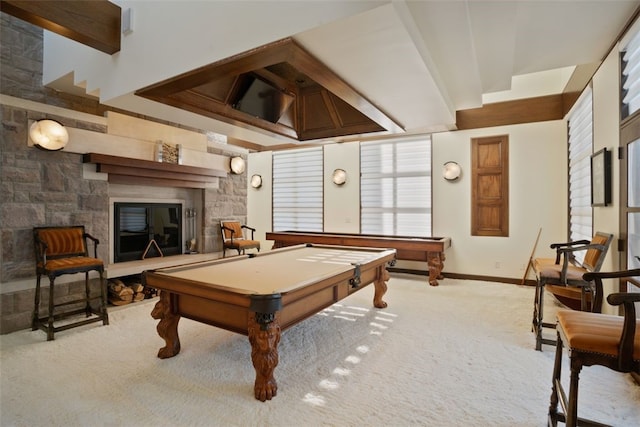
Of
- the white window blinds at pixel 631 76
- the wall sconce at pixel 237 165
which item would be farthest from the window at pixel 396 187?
the white window blinds at pixel 631 76

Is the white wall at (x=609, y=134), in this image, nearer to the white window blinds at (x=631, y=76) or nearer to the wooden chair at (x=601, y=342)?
the white window blinds at (x=631, y=76)

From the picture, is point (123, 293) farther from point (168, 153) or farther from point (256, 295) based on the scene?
point (256, 295)

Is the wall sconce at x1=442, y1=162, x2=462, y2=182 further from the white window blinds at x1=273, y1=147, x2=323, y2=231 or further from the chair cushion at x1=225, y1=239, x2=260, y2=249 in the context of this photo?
the chair cushion at x1=225, y1=239, x2=260, y2=249

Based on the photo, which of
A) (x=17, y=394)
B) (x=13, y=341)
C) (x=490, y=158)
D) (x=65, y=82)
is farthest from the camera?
(x=490, y=158)

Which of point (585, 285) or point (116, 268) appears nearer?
point (585, 285)

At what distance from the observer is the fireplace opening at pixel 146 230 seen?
4652 mm

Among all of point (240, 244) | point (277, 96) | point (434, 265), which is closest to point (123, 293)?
point (240, 244)

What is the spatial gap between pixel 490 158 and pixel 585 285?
3.11 meters

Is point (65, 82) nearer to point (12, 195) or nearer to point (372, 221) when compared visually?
point (12, 195)

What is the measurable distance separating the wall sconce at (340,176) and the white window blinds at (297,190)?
0.41 m

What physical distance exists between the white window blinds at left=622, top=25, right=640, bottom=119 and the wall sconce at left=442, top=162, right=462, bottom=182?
282cm

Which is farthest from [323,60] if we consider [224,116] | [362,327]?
[362,327]

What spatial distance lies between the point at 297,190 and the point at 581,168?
16.2 feet

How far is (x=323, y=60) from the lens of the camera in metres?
2.62
